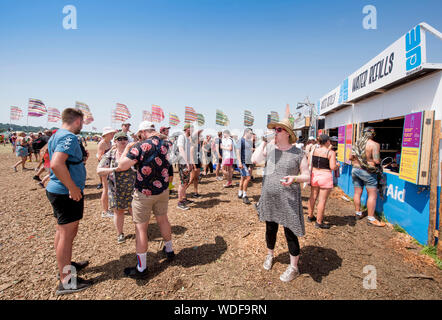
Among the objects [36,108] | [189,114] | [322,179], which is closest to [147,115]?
[36,108]

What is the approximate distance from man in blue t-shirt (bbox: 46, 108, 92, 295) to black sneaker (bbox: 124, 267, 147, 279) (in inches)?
18.8

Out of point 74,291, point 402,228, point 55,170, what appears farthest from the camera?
point 402,228

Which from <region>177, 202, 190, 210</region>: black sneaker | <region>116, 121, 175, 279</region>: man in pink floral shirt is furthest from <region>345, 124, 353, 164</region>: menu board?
<region>116, 121, 175, 279</region>: man in pink floral shirt

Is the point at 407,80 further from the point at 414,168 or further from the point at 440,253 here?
the point at 440,253

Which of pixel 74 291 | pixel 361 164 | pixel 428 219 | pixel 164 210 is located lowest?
pixel 74 291

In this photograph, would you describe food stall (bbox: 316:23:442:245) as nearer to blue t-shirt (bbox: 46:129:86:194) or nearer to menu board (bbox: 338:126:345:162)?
menu board (bbox: 338:126:345:162)

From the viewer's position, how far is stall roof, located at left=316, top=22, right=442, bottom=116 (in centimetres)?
375

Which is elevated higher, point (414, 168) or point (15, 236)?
point (414, 168)

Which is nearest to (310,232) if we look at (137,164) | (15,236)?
(137,164)

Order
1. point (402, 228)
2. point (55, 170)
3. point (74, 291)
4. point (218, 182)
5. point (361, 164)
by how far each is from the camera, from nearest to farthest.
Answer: point (55, 170) → point (74, 291) → point (402, 228) → point (361, 164) → point (218, 182)

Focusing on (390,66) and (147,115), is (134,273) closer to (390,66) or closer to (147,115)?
(390,66)

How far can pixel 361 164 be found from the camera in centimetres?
495

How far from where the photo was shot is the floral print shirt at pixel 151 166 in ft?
8.91

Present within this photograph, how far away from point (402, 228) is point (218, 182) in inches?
246
